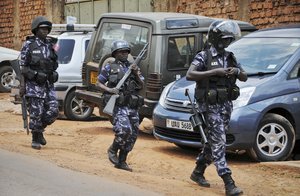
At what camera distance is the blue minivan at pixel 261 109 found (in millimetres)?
8030

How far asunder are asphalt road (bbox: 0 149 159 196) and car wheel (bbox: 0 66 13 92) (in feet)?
34.9

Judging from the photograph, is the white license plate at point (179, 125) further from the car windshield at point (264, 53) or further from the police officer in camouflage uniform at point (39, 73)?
the police officer in camouflage uniform at point (39, 73)

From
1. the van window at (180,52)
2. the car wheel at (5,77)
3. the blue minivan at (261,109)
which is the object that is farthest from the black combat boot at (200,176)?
the car wheel at (5,77)

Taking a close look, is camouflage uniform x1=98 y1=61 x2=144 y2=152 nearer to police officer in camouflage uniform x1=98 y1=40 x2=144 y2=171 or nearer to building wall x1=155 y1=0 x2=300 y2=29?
police officer in camouflage uniform x1=98 y1=40 x2=144 y2=171

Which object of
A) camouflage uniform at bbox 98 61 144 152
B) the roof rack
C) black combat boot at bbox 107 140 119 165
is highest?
the roof rack

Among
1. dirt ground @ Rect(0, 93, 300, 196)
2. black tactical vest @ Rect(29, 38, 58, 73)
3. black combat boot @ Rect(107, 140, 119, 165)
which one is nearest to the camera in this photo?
dirt ground @ Rect(0, 93, 300, 196)

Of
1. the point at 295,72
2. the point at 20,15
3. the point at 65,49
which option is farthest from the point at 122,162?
the point at 20,15

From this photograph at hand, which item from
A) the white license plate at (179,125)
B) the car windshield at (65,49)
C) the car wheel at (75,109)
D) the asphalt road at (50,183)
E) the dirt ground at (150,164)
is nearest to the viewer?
the asphalt road at (50,183)

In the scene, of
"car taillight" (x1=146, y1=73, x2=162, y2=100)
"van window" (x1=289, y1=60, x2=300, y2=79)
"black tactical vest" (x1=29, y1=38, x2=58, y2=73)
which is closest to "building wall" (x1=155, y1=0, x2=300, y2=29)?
"van window" (x1=289, y1=60, x2=300, y2=79)

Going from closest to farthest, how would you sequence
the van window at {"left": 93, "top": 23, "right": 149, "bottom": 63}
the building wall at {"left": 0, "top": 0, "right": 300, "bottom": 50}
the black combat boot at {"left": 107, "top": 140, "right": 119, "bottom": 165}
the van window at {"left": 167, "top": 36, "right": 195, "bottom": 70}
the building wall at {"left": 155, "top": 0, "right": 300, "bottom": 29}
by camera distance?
the black combat boot at {"left": 107, "top": 140, "right": 119, "bottom": 165}, the van window at {"left": 167, "top": 36, "right": 195, "bottom": 70}, the van window at {"left": 93, "top": 23, "right": 149, "bottom": 63}, the building wall at {"left": 155, "top": 0, "right": 300, "bottom": 29}, the building wall at {"left": 0, "top": 0, "right": 300, "bottom": 50}

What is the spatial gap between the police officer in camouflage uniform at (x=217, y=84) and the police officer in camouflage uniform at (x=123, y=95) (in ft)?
3.95

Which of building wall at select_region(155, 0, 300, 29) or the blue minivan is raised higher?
building wall at select_region(155, 0, 300, 29)

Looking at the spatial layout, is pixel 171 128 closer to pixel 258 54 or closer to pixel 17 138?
pixel 258 54

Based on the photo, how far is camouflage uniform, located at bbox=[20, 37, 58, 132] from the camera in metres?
8.53
